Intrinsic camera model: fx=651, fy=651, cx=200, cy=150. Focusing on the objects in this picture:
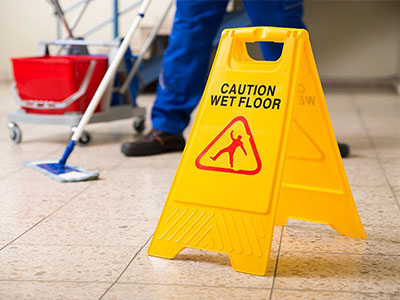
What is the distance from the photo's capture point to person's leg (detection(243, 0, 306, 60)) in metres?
2.28

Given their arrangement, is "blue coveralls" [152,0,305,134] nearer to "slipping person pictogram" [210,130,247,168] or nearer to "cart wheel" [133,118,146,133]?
"cart wheel" [133,118,146,133]

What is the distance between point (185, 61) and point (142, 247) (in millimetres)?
1136

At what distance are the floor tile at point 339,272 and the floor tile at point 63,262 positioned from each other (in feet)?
1.07

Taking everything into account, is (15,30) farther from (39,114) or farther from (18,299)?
(18,299)

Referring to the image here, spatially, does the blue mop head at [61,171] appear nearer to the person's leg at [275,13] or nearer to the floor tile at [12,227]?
the floor tile at [12,227]

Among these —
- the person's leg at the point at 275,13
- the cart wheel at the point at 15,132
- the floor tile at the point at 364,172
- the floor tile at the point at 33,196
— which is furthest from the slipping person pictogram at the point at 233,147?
the cart wheel at the point at 15,132

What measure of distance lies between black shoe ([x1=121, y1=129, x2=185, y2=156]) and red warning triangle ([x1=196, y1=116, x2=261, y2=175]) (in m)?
1.12

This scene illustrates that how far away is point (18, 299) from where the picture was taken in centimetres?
113

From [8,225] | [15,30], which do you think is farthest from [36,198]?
[15,30]

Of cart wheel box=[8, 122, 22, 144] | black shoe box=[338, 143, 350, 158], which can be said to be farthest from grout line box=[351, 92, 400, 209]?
cart wheel box=[8, 122, 22, 144]

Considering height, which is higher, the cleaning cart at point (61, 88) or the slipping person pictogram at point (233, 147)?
the slipping person pictogram at point (233, 147)

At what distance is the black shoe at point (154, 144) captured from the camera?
7.98 ft

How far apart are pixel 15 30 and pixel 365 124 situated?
3452mm

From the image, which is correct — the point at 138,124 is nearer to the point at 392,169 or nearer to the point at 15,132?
the point at 15,132
